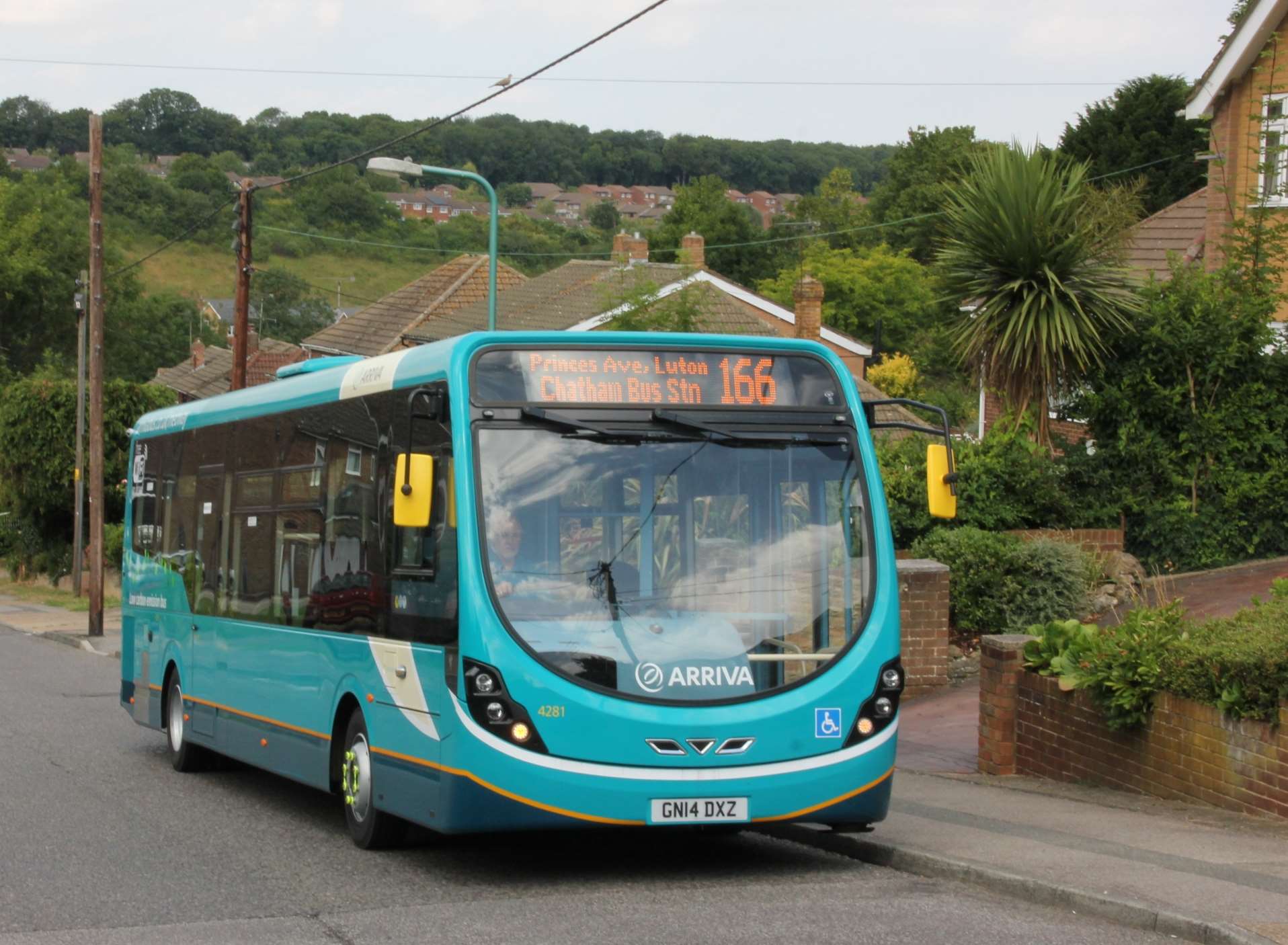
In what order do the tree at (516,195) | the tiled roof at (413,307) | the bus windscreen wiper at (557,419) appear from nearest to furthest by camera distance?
the bus windscreen wiper at (557,419)
the tiled roof at (413,307)
the tree at (516,195)

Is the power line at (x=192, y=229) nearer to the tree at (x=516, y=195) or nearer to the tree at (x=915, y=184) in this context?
the tree at (x=915, y=184)

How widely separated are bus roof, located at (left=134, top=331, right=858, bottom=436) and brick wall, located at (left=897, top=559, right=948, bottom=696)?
6.14 meters

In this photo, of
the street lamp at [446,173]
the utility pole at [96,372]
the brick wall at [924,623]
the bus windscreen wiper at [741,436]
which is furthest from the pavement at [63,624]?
the bus windscreen wiper at [741,436]

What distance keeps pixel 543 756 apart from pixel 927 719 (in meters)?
7.51

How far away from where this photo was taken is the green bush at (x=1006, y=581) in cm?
1717

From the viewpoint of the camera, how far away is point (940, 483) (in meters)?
9.19

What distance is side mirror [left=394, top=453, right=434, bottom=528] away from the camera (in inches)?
331

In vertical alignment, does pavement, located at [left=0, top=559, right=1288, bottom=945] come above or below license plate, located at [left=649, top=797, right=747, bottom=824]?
below

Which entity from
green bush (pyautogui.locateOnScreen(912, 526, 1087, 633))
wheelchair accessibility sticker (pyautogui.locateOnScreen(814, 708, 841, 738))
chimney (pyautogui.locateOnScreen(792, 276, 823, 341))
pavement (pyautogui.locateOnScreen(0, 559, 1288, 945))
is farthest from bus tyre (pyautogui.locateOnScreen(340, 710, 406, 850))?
chimney (pyautogui.locateOnScreen(792, 276, 823, 341))

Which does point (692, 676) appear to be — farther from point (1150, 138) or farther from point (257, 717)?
point (1150, 138)

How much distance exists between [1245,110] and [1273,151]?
11.7 ft

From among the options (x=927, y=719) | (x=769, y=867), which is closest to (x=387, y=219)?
(x=927, y=719)

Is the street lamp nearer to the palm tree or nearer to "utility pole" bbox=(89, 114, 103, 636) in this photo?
the palm tree

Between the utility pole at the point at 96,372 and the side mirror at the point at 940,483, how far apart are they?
24.1 metres
